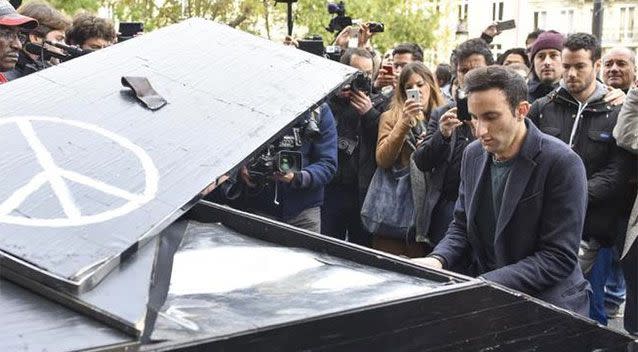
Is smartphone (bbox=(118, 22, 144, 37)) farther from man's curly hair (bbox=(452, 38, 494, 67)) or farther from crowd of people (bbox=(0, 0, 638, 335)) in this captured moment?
man's curly hair (bbox=(452, 38, 494, 67))

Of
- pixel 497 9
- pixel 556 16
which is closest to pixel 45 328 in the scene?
pixel 497 9

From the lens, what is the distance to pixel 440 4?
48094 millimetres

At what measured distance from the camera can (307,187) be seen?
6.48 m

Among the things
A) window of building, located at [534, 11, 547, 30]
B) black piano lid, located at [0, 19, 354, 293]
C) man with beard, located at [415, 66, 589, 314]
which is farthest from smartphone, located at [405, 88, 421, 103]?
window of building, located at [534, 11, 547, 30]

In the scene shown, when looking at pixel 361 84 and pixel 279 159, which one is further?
pixel 361 84

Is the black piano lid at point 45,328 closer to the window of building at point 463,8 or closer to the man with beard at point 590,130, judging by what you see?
the man with beard at point 590,130

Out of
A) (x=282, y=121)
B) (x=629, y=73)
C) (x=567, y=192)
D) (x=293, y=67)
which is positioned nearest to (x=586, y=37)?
(x=629, y=73)

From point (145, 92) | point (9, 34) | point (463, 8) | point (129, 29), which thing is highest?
point (145, 92)

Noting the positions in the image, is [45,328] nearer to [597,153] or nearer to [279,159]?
[279,159]

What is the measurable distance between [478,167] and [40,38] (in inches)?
142

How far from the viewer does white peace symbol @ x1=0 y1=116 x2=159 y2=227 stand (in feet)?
8.53

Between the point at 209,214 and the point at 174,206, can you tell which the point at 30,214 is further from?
the point at 209,214

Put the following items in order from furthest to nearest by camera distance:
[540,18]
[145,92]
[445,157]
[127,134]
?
[540,18], [445,157], [145,92], [127,134]

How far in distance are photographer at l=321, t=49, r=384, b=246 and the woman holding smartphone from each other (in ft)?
1.17
